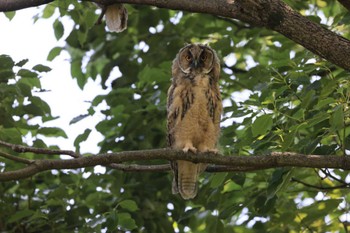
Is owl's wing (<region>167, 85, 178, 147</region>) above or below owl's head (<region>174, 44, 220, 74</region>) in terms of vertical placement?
below

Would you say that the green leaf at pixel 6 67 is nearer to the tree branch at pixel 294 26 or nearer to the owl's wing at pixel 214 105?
the owl's wing at pixel 214 105

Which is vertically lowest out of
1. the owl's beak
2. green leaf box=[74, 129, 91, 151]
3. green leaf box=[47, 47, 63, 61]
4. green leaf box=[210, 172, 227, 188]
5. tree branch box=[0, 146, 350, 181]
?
tree branch box=[0, 146, 350, 181]

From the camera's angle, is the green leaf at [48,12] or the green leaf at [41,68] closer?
the green leaf at [41,68]

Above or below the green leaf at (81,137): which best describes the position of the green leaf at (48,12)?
above

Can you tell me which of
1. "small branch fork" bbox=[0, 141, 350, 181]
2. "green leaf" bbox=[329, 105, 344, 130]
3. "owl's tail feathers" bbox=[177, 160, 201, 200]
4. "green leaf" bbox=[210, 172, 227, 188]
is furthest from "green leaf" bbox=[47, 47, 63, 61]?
"green leaf" bbox=[329, 105, 344, 130]

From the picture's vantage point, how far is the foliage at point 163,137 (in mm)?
4449

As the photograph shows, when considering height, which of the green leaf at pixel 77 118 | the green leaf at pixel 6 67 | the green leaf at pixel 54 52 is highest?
the green leaf at pixel 54 52

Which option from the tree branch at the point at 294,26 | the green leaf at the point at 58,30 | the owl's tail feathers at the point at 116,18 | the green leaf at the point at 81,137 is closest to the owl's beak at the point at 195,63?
the owl's tail feathers at the point at 116,18

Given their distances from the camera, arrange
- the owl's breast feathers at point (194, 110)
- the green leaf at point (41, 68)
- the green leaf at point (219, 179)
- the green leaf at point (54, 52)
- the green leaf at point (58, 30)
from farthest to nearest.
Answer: the green leaf at point (54, 52)
the green leaf at point (58, 30)
the owl's breast feathers at point (194, 110)
the green leaf at point (41, 68)
the green leaf at point (219, 179)

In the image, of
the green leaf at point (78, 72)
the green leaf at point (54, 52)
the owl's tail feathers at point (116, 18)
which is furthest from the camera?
the green leaf at point (78, 72)

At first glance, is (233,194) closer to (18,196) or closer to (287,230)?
(287,230)

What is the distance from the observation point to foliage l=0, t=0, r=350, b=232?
14.6ft

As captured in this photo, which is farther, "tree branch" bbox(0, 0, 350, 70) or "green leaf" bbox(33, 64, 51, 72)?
"green leaf" bbox(33, 64, 51, 72)

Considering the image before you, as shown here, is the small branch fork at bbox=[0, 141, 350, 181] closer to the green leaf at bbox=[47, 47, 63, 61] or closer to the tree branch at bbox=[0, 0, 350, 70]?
the tree branch at bbox=[0, 0, 350, 70]
